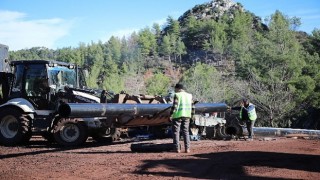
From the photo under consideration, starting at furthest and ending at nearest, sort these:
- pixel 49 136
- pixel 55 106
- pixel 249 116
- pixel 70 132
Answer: pixel 249 116 < pixel 49 136 < pixel 55 106 < pixel 70 132

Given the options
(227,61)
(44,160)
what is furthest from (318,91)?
(227,61)

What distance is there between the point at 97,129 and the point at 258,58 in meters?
32.1

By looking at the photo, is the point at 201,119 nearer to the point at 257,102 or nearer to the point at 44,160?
the point at 44,160

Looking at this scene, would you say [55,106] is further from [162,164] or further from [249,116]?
[249,116]

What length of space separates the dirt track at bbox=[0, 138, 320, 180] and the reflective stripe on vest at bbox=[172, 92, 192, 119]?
93 centimetres

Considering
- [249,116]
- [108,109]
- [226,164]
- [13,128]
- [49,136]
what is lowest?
[226,164]

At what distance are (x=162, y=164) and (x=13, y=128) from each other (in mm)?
6458

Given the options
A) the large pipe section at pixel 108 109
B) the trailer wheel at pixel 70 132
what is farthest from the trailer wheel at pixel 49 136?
the large pipe section at pixel 108 109

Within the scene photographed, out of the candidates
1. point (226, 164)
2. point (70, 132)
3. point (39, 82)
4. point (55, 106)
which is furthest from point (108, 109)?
point (226, 164)

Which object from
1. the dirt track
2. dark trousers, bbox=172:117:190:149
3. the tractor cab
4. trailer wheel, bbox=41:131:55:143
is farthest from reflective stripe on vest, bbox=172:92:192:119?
trailer wheel, bbox=41:131:55:143

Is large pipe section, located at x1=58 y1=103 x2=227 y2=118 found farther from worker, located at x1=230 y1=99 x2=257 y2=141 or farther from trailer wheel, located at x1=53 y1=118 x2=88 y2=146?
worker, located at x1=230 y1=99 x2=257 y2=141

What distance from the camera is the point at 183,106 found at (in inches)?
373

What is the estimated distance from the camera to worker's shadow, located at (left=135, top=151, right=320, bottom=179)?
674cm

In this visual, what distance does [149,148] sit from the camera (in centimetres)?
972
